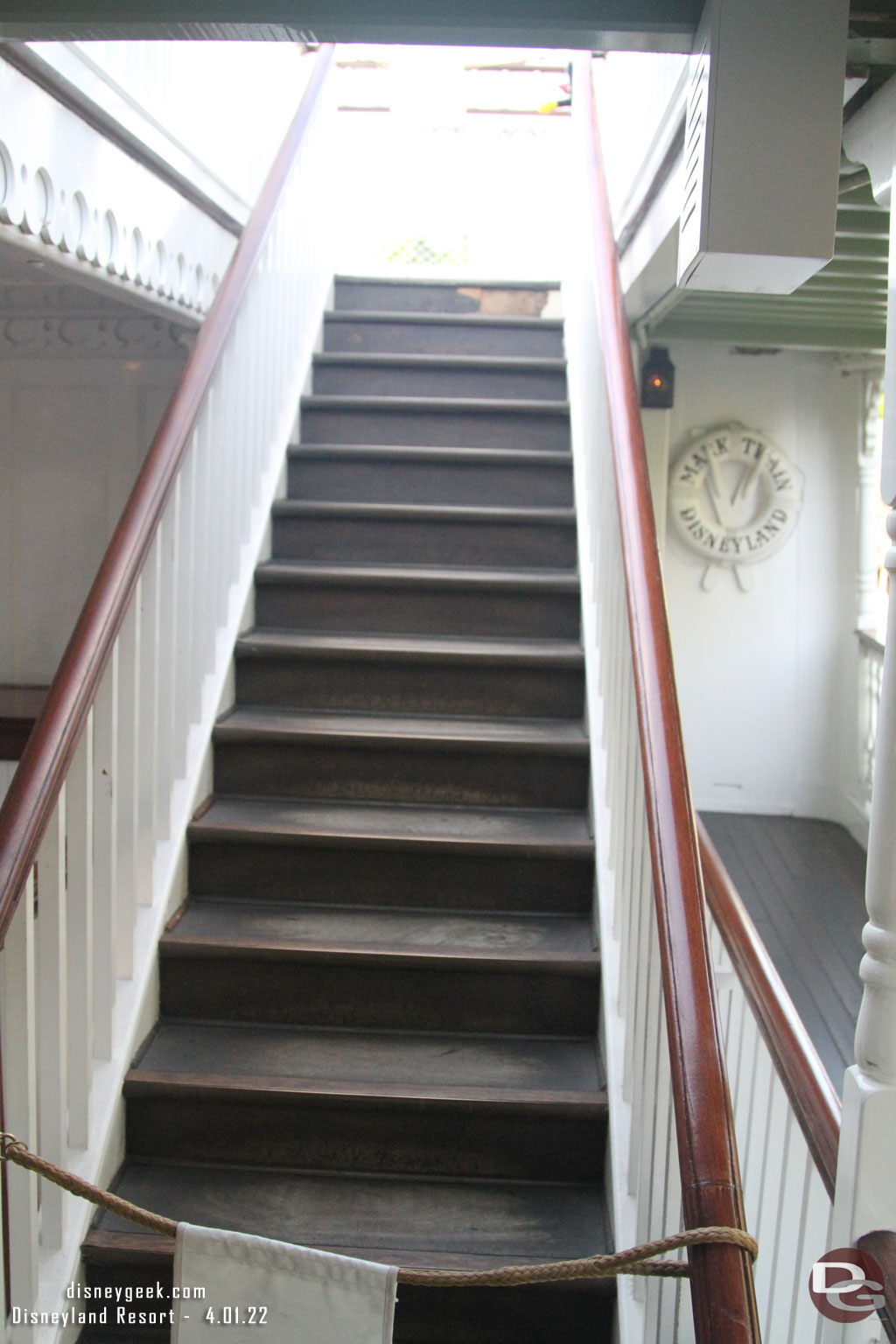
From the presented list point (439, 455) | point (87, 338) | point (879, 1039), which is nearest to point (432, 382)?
point (439, 455)

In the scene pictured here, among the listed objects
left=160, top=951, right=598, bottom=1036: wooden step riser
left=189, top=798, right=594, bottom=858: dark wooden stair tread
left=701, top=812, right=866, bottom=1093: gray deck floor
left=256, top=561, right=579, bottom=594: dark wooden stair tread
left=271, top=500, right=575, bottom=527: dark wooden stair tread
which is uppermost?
left=271, top=500, right=575, bottom=527: dark wooden stair tread

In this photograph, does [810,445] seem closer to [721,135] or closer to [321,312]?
[321,312]

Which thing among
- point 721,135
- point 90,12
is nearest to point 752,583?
point 721,135

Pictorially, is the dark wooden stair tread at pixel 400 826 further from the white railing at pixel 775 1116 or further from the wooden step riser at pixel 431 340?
the wooden step riser at pixel 431 340

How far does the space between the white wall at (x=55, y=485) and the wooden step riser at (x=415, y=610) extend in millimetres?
1306

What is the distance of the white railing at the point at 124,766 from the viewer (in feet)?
5.50

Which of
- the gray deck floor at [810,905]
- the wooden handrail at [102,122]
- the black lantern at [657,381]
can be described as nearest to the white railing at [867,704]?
the gray deck floor at [810,905]

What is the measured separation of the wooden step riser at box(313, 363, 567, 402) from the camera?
3834 mm

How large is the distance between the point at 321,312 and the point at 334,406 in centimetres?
56

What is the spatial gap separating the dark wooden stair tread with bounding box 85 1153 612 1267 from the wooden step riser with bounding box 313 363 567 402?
2.70 meters

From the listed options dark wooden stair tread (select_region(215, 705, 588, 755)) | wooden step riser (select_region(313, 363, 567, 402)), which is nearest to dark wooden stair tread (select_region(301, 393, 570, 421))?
wooden step riser (select_region(313, 363, 567, 402))

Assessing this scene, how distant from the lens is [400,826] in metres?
2.55

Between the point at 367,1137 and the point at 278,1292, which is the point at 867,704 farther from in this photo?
the point at 278,1292

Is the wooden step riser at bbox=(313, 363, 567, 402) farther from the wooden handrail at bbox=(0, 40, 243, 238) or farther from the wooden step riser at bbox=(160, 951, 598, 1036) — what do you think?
the wooden step riser at bbox=(160, 951, 598, 1036)
